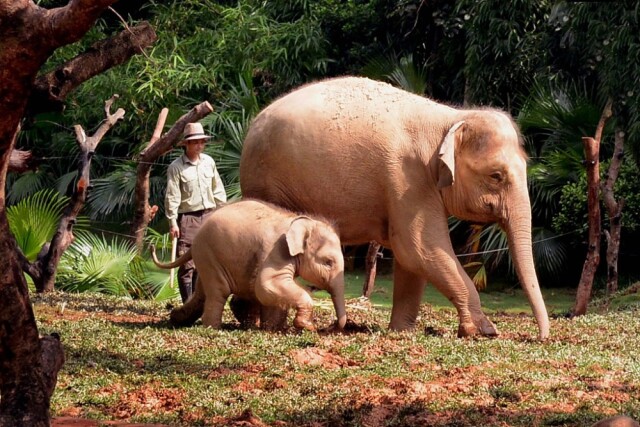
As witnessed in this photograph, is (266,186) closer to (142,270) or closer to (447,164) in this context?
(447,164)

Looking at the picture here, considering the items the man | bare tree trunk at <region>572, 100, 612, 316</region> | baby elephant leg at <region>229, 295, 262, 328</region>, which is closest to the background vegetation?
bare tree trunk at <region>572, 100, 612, 316</region>

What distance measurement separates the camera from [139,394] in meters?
8.23

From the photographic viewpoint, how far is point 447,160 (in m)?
11.5

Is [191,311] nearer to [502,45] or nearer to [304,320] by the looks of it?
[304,320]

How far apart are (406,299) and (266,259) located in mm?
1721

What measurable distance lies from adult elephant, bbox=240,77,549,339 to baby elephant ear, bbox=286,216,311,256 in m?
0.62

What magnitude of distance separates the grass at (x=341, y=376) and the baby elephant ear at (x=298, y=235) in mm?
767

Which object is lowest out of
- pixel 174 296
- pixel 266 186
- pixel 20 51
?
pixel 174 296

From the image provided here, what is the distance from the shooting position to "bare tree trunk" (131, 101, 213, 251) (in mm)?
14875

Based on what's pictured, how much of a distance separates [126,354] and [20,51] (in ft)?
14.3

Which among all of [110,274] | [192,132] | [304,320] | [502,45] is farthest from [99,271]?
[502,45]

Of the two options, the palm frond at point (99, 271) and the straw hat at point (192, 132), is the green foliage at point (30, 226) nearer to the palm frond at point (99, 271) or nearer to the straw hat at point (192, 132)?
the palm frond at point (99, 271)

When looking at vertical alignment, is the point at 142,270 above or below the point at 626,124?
below

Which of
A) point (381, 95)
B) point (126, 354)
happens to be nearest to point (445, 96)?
point (381, 95)
